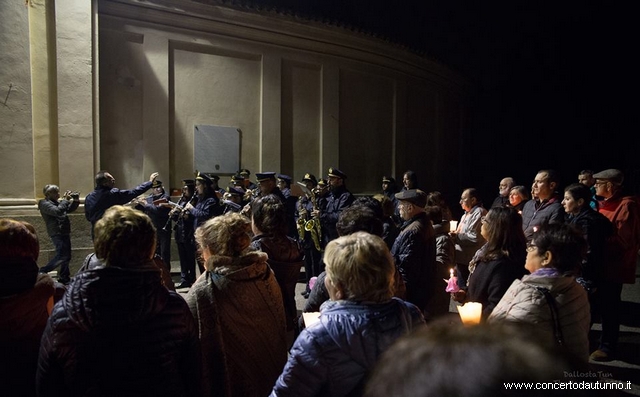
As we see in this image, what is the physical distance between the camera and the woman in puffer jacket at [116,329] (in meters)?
1.91

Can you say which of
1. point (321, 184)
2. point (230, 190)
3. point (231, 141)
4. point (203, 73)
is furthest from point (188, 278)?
point (203, 73)

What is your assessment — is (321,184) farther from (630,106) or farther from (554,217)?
(630,106)

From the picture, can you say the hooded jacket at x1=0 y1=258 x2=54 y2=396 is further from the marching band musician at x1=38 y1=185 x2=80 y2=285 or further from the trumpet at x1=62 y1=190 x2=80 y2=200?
the trumpet at x1=62 y1=190 x2=80 y2=200

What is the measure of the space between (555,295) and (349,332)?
1.37 m

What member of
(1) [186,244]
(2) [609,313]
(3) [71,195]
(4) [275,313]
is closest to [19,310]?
Result: (4) [275,313]

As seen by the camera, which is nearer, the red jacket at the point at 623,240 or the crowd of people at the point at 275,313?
the crowd of people at the point at 275,313

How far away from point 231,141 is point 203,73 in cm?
180

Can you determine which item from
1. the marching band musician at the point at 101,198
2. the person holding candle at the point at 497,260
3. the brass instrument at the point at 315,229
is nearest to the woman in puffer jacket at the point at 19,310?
the person holding candle at the point at 497,260

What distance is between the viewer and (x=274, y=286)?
9.40 feet

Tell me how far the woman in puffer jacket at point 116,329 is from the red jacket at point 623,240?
4376mm

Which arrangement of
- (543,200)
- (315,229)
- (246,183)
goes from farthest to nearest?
(246,183)
(315,229)
(543,200)

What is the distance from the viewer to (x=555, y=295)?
246 cm

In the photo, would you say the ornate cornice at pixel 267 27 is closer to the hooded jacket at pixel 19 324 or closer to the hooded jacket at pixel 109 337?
the hooded jacket at pixel 19 324

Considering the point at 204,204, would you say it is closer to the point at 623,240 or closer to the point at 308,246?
the point at 308,246
